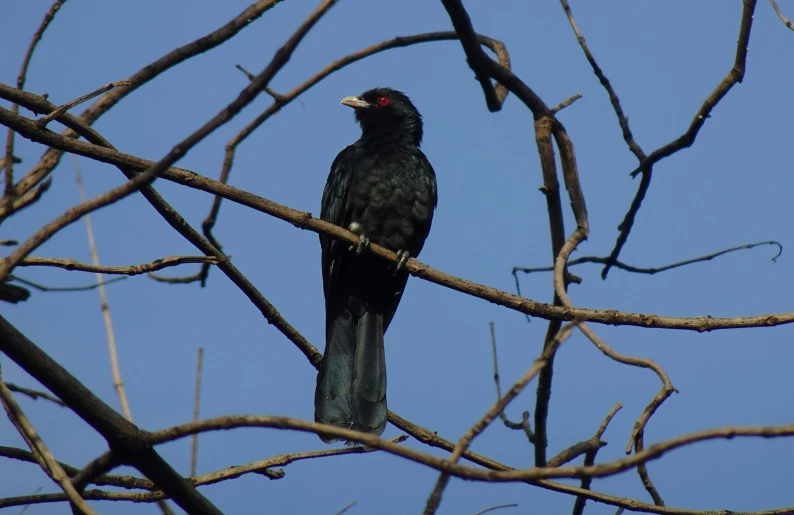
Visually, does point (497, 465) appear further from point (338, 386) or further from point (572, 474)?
point (572, 474)

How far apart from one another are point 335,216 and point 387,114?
132 cm

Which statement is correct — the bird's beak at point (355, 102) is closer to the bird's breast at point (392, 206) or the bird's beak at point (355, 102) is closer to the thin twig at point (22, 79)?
the bird's breast at point (392, 206)

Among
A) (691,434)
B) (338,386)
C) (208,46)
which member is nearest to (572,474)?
(691,434)

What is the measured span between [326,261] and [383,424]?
1600 millimetres

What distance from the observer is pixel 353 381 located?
5.32 meters

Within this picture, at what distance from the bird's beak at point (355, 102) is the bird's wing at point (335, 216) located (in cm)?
94

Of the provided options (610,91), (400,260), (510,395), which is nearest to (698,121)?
(610,91)

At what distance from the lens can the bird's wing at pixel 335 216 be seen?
19.9ft

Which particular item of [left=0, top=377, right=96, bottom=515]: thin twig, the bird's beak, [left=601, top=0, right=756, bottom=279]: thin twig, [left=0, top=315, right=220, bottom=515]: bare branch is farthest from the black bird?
[left=0, top=377, right=96, bottom=515]: thin twig

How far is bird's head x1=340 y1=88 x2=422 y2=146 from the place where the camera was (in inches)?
270

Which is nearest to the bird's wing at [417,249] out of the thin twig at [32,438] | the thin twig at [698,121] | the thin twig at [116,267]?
the thin twig at [698,121]

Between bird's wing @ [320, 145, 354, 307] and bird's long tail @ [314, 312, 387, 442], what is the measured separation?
0.34m

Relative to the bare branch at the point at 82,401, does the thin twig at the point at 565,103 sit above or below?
above

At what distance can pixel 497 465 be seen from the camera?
398cm
